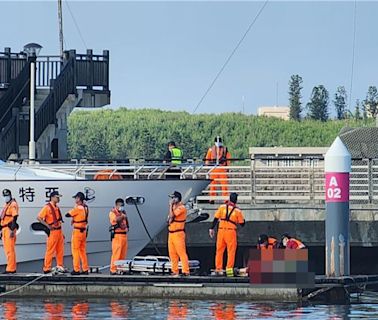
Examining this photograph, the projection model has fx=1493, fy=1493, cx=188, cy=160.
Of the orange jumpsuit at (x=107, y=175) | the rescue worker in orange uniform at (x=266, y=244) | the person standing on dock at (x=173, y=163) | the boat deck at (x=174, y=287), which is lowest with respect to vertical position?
the boat deck at (x=174, y=287)

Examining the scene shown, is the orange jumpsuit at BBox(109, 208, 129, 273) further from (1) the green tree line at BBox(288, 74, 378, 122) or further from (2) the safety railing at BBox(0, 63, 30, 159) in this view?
(1) the green tree line at BBox(288, 74, 378, 122)

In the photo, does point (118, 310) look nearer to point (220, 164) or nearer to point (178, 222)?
point (178, 222)

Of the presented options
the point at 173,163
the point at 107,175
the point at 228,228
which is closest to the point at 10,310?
the point at 228,228

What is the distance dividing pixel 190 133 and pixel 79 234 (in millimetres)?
50233

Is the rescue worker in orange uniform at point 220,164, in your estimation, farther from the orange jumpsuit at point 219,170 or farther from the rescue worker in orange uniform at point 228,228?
the rescue worker in orange uniform at point 228,228

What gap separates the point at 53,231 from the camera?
26.0m

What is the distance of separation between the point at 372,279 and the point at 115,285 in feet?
14.3

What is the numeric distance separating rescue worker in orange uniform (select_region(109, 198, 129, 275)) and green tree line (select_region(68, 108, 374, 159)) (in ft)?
146

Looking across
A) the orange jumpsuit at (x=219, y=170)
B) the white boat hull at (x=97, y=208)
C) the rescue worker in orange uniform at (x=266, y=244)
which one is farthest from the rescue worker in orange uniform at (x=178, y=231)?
the orange jumpsuit at (x=219, y=170)

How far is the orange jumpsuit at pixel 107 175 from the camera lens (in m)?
28.0

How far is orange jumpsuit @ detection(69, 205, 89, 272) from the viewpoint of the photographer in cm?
2570

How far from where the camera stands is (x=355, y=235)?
29.9 m

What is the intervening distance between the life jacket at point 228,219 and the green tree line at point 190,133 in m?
45.2

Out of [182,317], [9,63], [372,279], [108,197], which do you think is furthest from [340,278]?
[9,63]
